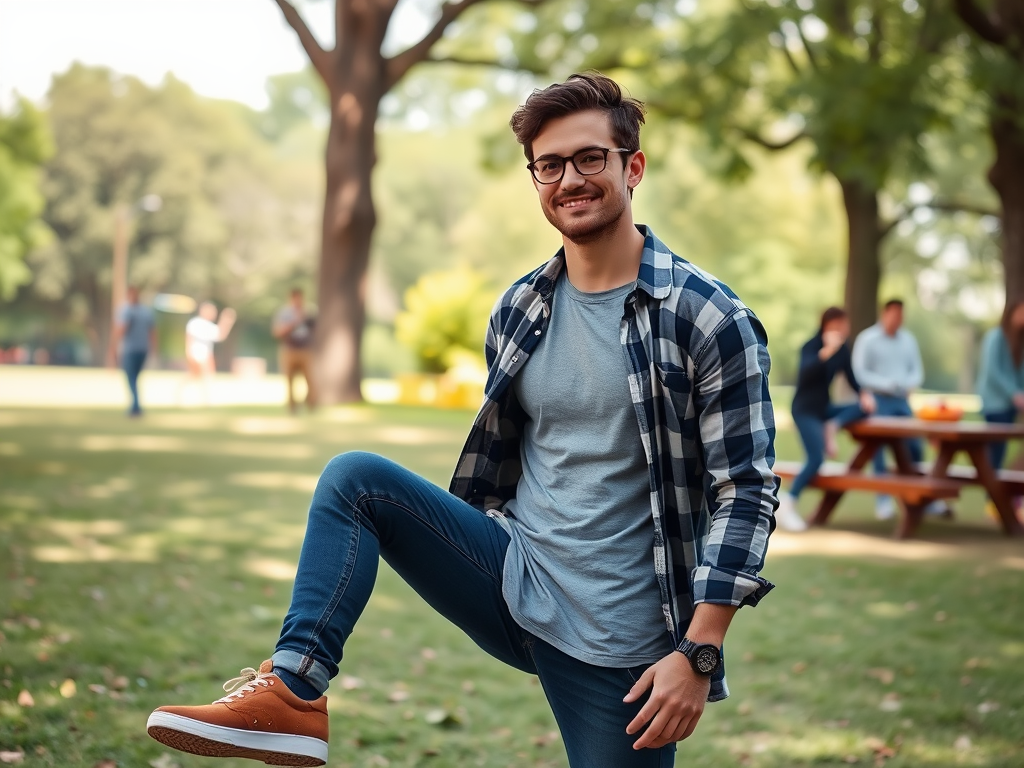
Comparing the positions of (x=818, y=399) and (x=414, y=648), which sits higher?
(x=818, y=399)

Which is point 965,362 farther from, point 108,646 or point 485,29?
point 108,646

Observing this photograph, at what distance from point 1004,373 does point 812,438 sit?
102 inches

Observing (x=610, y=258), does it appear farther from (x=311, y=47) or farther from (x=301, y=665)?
(x=311, y=47)

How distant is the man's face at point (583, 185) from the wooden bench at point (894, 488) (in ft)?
26.2

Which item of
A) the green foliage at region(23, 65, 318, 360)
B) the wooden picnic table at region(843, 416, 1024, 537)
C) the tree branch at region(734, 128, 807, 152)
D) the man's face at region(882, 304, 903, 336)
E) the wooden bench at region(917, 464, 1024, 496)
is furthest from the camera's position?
the green foliage at region(23, 65, 318, 360)

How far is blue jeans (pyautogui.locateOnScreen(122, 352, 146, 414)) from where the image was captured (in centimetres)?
2075

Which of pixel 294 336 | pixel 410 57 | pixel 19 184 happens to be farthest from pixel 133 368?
pixel 19 184

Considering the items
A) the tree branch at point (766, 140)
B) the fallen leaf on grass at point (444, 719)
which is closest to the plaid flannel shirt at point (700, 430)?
the fallen leaf on grass at point (444, 719)

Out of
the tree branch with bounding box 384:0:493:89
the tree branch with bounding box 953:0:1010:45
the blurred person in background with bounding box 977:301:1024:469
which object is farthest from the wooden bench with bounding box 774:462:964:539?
the tree branch with bounding box 384:0:493:89

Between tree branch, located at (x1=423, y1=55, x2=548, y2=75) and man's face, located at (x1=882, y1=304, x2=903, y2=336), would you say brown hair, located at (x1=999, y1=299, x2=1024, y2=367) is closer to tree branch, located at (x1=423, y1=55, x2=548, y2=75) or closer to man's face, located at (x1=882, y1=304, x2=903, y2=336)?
man's face, located at (x1=882, y1=304, x2=903, y2=336)

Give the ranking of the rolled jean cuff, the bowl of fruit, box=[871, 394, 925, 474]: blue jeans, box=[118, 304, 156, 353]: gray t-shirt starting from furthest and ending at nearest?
1. box=[118, 304, 156, 353]: gray t-shirt
2. box=[871, 394, 925, 474]: blue jeans
3. the bowl of fruit
4. the rolled jean cuff

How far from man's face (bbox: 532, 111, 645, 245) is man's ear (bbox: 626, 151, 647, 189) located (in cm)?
3

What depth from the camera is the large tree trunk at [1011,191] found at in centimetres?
1698

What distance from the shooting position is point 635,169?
3.05m
